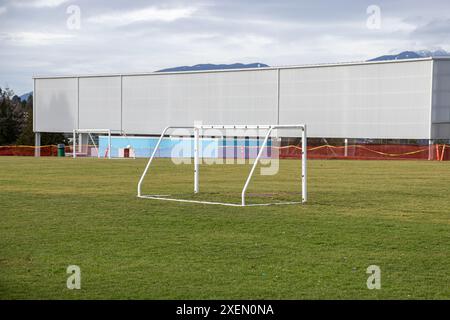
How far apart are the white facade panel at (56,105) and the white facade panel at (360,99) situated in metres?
24.2

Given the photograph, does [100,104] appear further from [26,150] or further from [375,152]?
[375,152]

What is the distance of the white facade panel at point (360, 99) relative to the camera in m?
57.1

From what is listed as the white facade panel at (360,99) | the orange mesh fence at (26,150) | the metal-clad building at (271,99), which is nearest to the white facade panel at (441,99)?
the metal-clad building at (271,99)

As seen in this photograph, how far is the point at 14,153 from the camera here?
68.8 meters

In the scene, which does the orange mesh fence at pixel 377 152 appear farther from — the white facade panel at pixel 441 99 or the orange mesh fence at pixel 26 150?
the orange mesh fence at pixel 26 150

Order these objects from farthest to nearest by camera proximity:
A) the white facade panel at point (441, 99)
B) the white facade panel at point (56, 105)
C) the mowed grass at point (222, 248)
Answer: the white facade panel at point (56, 105) < the white facade panel at point (441, 99) < the mowed grass at point (222, 248)

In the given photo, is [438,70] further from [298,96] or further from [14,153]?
[14,153]

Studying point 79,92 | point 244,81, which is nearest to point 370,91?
point 244,81

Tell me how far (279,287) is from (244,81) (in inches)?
2284

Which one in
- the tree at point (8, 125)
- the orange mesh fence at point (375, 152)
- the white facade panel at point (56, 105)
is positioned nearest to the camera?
the orange mesh fence at point (375, 152)

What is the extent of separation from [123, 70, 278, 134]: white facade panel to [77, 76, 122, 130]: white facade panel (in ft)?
3.51

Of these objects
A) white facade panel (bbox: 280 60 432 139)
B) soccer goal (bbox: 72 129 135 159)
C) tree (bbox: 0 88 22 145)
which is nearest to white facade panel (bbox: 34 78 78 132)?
soccer goal (bbox: 72 129 135 159)

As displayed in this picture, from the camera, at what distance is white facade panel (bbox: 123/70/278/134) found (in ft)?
213

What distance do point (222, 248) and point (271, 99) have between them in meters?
53.7
